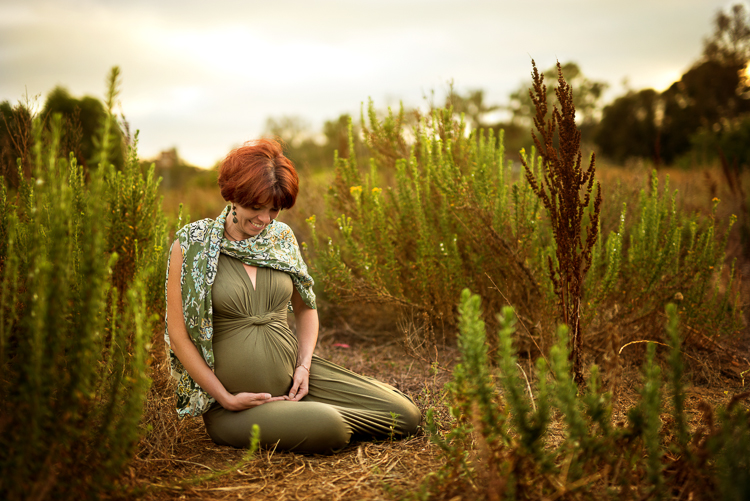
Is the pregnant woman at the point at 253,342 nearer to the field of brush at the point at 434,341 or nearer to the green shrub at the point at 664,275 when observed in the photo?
the field of brush at the point at 434,341

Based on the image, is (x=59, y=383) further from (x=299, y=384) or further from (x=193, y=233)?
(x=299, y=384)

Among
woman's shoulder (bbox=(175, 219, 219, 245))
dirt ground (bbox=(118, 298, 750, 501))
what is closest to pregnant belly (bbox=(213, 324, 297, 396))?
dirt ground (bbox=(118, 298, 750, 501))

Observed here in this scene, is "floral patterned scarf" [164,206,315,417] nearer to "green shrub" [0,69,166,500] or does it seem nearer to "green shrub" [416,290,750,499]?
"green shrub" [0,69,166,500]

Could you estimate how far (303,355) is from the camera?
241 cm

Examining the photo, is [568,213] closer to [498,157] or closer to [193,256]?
[498,157]

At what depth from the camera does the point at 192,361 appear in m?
2.06

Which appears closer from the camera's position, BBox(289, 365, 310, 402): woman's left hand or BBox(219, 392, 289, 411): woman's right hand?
BBox(219, 392, 289, 411): woman's right hand

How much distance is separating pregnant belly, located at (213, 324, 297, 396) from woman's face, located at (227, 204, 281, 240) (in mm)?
456

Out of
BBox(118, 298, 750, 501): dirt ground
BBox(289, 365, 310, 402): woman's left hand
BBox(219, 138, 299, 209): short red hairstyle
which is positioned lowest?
BBox(118, 298, 750, 501): dirt ground

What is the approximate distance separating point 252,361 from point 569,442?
1.34m

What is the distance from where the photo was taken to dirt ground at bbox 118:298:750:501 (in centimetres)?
170

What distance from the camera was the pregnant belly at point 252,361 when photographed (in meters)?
2.13

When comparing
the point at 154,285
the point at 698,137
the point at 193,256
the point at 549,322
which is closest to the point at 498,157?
the point at 549,322

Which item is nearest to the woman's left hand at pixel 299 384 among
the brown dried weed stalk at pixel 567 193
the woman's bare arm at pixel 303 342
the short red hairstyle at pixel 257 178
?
the woman's bare arm at pixel 303 342
